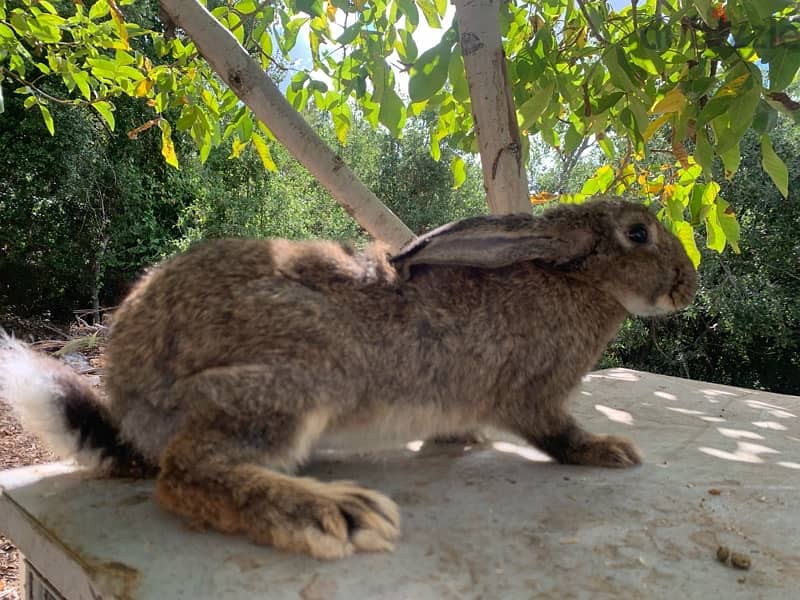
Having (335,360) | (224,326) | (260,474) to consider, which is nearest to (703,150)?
(335,360)

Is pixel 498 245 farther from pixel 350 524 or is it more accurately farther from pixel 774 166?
pixel 774 166

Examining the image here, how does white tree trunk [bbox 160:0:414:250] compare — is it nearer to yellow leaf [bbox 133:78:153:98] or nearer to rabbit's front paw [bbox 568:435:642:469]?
yellow leaf [bbox 133:78:153:98]

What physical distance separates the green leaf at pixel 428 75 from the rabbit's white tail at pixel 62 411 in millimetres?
1699

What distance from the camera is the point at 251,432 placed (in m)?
1.62

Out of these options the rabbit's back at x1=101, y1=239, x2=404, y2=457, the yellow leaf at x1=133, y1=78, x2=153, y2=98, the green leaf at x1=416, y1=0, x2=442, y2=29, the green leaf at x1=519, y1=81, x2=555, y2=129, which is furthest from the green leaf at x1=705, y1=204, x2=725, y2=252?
the yellow leaf at x1=133, y1=78, x2=153, y2=98

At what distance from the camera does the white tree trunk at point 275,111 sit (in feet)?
9.71

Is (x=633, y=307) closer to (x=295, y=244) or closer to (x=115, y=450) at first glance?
(x=295, y=244)

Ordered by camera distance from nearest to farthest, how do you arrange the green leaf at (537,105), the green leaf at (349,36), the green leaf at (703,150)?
the green leaf at (703,150) < the green leaf at (349,36) < the green leaf at (537,105)

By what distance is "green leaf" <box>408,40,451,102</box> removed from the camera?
2.57 metres

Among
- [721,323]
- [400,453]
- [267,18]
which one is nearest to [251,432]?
[400,453]

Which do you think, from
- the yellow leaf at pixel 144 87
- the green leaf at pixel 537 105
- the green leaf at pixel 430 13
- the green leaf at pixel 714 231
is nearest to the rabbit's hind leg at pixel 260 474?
the green leaf at pixel 537 105

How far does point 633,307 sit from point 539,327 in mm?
498

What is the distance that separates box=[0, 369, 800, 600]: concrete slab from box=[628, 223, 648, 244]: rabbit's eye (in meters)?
0.84

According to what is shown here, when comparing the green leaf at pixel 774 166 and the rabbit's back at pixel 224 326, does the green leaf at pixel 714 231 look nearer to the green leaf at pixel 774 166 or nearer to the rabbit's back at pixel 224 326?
the green leaf at pixel 774 166
